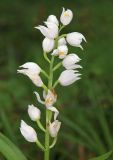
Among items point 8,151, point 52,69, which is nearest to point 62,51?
point 52,69

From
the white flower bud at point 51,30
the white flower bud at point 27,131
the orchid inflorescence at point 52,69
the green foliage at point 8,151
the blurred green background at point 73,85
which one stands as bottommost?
the blurred green background at point 73,85

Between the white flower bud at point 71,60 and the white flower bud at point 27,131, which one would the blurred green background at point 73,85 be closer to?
the white flower bud at point 27,131

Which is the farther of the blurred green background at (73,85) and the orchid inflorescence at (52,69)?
the blurred green background at (73,85)

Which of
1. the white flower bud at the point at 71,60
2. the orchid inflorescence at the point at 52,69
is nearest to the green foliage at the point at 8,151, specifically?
the orchid inflorescence at the point at 52,69

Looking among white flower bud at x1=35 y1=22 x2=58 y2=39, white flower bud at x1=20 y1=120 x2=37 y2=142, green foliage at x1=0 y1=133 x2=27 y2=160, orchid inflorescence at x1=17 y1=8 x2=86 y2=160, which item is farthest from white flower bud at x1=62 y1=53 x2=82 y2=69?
green foliage at x1=0 y1=133 x2=27 y2=160

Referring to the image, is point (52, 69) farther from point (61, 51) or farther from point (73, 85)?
point (73, 85)

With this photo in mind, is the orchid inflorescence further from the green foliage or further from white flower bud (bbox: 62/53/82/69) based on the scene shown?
the green foliage

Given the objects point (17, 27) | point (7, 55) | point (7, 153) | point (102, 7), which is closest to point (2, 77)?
point (7, 55)

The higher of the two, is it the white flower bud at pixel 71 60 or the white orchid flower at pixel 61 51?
the white orchid flower at pixel 61 51
